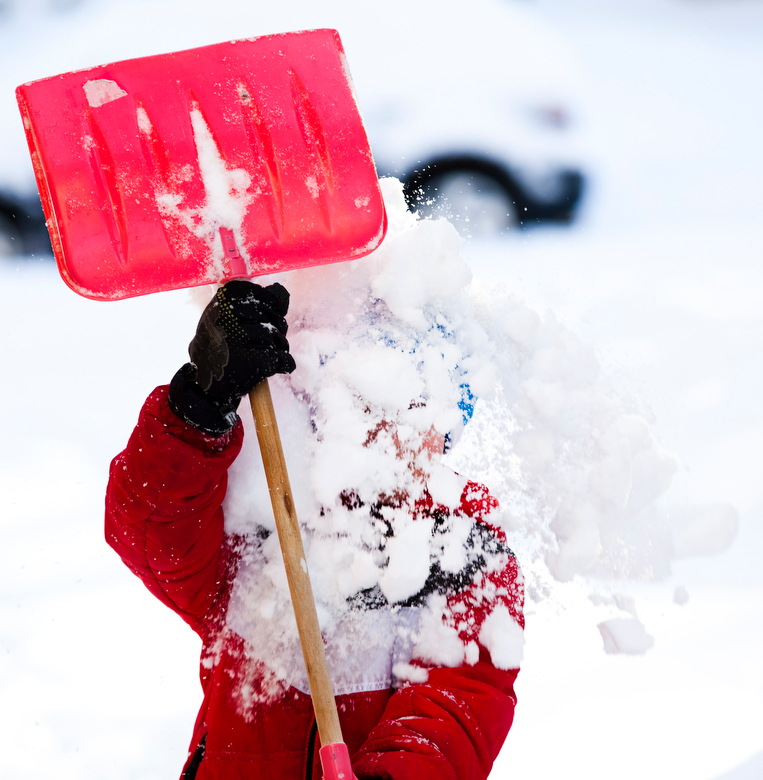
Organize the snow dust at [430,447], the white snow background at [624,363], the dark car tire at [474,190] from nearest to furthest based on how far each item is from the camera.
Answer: the snow dust at [430,447] → the white snow background at [624,363] → the dark car tire at [474,190]

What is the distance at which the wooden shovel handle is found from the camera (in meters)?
0.73

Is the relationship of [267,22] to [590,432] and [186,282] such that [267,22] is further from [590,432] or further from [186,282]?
[590,432]

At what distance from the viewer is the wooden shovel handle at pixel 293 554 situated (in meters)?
0.73

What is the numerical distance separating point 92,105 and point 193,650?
4.62 feet

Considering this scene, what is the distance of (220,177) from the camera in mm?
750

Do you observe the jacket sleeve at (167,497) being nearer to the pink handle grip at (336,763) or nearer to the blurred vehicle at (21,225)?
the pink handle grip at (336,763)

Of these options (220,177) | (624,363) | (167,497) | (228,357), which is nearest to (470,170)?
(624,363)

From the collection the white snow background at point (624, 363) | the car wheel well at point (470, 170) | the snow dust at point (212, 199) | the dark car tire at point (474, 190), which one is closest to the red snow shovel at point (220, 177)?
the snow dust at point (212, 199)

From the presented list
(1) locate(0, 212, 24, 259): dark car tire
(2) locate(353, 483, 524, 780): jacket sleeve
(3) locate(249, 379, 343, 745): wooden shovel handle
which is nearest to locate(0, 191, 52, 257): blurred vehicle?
(1) locate(0, 212, 24, 259): dark car tire

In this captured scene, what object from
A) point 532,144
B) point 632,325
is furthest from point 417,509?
point 532,144

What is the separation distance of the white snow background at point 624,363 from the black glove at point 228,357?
0.81m

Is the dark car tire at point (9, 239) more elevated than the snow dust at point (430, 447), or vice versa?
the dark car tire at point (9, 239)

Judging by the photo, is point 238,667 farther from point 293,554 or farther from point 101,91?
point 101,91

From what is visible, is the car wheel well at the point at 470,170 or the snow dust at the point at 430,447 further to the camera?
the car wheel well at the point at 470,170
